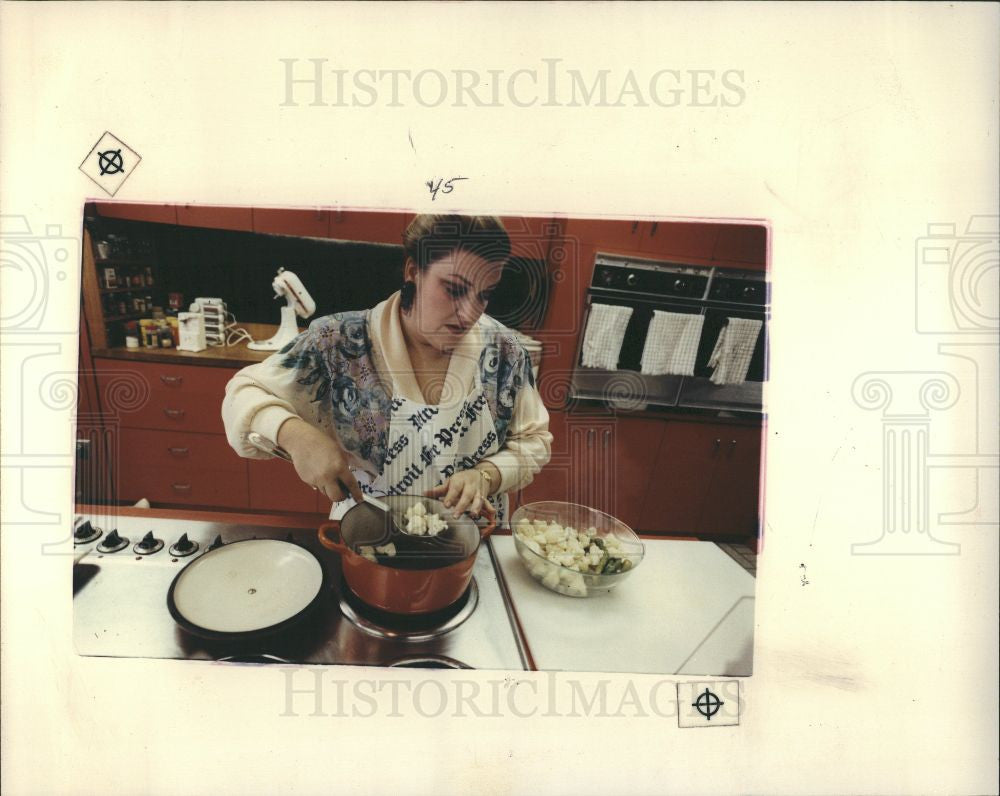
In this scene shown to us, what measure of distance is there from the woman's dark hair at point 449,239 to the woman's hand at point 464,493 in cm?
26

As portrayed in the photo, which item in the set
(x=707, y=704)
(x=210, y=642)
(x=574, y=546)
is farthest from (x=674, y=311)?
(x=210, y=642)

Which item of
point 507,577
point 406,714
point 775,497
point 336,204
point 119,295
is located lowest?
point 406,714

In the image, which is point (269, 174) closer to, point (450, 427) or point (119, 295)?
point (119, 295)

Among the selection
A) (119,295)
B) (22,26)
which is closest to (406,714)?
(119,295)

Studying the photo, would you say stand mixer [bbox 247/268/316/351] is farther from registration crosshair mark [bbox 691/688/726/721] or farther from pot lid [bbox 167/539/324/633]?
registration crosshair mark [bbox 691/688/726/721]

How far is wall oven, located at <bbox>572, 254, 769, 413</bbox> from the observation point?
888 mm

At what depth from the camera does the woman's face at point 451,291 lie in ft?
2.88

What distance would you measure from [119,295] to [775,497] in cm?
102

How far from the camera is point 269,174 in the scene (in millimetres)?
902

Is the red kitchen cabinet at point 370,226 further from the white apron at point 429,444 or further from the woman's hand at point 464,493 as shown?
the woman's hand at point 464,493

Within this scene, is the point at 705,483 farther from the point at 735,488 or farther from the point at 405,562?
the point at 405,562

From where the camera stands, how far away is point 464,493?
2.96 ft

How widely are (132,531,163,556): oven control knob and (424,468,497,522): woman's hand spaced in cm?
42

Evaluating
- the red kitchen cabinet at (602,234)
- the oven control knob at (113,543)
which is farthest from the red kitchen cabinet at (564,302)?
the oven control knob at (113,543)
